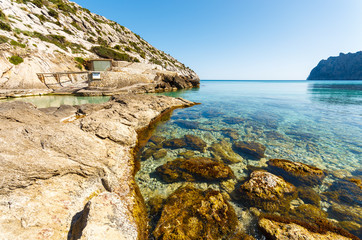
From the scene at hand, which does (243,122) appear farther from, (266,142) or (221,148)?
(221,148)

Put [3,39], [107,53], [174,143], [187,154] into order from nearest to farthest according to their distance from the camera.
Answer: [187,154] < [174,143] < [3,39] < [107,53]

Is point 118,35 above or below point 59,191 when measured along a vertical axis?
above

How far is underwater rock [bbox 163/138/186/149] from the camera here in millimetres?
9968

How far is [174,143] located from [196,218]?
6075 mm

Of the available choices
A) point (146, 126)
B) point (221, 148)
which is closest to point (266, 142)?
point (221, 148)

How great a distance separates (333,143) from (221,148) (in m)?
9.53

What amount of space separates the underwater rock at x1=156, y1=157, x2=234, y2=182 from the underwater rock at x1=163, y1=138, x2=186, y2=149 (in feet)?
7.40

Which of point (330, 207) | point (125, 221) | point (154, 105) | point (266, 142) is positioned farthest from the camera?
point (154, 105)

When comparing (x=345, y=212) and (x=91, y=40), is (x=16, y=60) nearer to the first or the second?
(x=91, y=40)

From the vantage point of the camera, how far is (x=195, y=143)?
1045 centimetres

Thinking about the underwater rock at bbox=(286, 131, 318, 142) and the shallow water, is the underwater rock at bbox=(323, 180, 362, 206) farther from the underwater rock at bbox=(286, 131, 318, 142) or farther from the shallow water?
the underwater rock at bbox=(286, 131, 318, 142)

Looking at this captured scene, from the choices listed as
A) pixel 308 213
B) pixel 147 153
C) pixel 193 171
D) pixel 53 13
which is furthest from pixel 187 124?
pixel 53 13

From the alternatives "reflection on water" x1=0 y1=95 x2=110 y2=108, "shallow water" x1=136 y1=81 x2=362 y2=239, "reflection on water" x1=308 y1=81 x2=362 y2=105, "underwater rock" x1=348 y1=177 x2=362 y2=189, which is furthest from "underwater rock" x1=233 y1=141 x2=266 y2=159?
"reflection on water" x1=308 y1=81 x2=362 y2=105

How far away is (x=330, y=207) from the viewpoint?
18.0 ft
